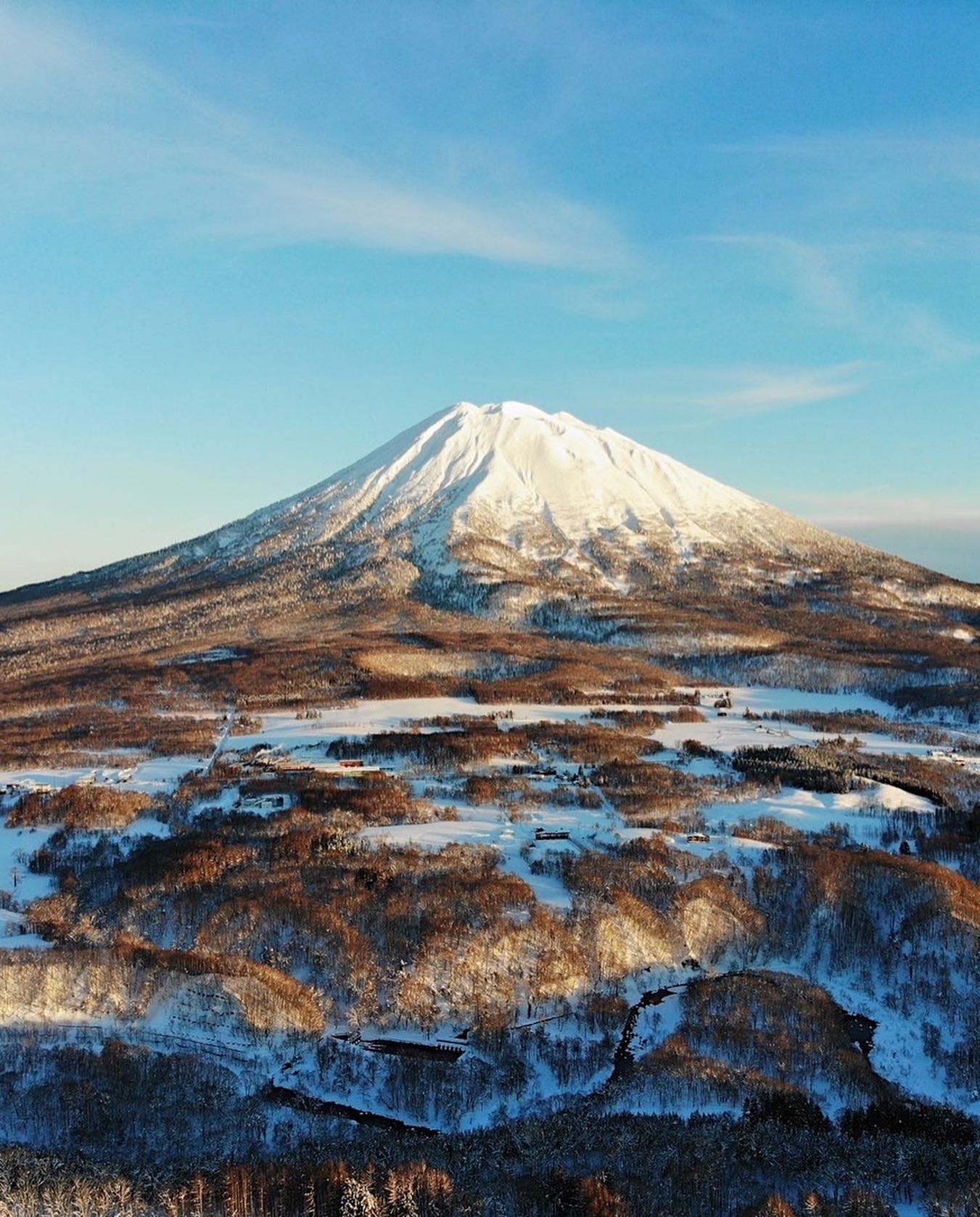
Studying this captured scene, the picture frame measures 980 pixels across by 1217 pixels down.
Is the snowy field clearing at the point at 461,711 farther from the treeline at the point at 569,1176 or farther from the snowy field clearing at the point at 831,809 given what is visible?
the treeline at the point at 569,1176

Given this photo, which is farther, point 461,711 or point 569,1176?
point 461,711

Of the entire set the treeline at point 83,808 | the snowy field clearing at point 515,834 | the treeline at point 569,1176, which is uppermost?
the treeline at point 83,808

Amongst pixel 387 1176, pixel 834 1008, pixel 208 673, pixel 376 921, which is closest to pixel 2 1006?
pixel 376 921

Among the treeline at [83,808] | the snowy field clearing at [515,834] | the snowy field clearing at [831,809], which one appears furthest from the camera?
the snowy field clearing at [831,809]

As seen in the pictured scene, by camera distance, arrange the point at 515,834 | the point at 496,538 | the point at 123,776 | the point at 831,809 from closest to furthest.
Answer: the point at 515,834, the point at 831,809, the point at 123,776, the point at 496,538

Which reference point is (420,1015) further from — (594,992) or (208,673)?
(208,673)

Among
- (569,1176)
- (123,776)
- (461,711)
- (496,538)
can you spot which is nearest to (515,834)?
(569,1176)

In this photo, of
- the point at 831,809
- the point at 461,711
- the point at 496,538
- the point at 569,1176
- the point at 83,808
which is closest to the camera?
the point at 569,1176

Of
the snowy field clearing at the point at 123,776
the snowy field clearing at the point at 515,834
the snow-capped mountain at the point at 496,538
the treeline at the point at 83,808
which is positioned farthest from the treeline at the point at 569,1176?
the snow-capped mountain at the point at 496,538

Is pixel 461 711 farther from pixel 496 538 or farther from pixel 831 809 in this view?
pixel 496 538

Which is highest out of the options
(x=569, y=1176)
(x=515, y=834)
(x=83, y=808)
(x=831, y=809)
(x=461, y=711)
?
(x=461, y=711)

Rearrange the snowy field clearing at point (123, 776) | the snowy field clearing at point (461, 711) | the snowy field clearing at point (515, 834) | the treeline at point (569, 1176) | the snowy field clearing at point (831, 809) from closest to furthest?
the treeline at point (569, 1176), the snowy field clearing at point (515, 834), the snowy field clearing at point (831, 809), the snowy field clearing at point (123, 776), the snowy field clearing at point (461, 711)
